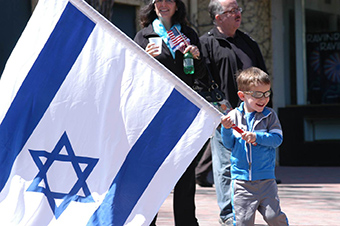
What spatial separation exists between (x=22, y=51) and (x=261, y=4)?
35.2ft

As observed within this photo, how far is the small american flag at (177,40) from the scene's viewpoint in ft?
15.7

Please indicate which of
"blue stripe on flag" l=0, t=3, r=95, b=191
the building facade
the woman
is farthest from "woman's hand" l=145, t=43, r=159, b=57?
the building facade

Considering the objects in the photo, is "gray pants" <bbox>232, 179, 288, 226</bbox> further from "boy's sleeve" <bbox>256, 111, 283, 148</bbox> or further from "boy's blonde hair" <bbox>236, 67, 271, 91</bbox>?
"boy's blonde hair" <bbox>236, 67, 271, 91</bbox>

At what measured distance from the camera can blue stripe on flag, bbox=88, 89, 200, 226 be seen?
3496mm

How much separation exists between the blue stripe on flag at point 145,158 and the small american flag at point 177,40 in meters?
1.25

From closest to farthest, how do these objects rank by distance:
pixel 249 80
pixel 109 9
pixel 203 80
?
pixel 249 80
pixel 203 80
pixel 109 9

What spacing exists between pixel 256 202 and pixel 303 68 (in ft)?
33.5

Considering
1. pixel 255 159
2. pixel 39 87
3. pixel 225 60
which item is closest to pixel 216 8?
pixel 225 60

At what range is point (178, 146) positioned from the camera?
3547 millimetres

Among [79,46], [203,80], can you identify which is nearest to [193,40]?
[203,80]

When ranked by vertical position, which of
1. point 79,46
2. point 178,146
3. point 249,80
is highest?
point 79,46

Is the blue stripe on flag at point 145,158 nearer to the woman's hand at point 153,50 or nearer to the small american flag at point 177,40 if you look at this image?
the woman's hand at point 153,50

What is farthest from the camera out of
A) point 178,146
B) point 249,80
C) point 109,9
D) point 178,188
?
point 109,9

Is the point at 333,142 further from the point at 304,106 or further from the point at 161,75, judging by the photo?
the point at 161,75
